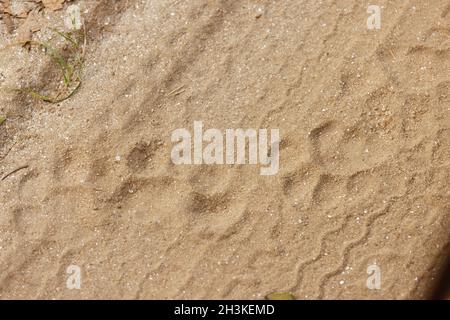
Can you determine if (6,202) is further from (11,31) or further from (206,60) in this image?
(206,60)

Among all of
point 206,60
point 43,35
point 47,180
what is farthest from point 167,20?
point 47,180

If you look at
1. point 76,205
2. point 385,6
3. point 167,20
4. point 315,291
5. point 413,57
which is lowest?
point 315,291

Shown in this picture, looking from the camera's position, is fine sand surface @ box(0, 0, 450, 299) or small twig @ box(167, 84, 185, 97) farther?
small twig @ box(167, 84, 185, 97)

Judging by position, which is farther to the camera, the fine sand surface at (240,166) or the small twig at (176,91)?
the small twig at (176,91)

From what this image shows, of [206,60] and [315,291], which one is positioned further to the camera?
[206,60]

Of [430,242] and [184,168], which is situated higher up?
[184,168]

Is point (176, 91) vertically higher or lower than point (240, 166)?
higher
